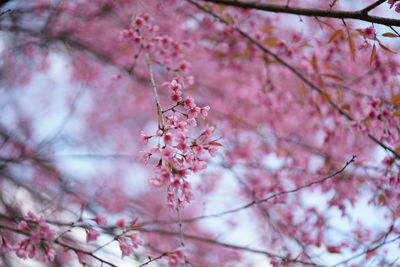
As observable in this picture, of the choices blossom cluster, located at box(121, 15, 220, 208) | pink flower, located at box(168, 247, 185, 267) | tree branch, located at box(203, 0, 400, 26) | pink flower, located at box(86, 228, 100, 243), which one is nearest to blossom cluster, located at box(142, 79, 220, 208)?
blossom cluster, located at box(121, 15, 220, 208)

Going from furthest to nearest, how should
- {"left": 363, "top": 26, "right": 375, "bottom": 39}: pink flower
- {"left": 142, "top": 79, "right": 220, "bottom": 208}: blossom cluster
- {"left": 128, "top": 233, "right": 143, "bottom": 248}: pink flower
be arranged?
{"left": 363, "top": 26, "right": 375, "bottom": 39}: pink flower → {"left": 128, "top": 233, "right": 143, "bottom": 248}: pink flower → {"left": 142, "top": 79, "right": 220, "bottom": 208}: blossom cluster

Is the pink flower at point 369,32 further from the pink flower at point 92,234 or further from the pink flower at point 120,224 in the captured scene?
the pink flower at point 92,234

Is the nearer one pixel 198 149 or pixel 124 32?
pixel 198 149

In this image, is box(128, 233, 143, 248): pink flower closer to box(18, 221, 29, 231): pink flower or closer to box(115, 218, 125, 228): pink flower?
box(115, 218, 125, 228): pink flower

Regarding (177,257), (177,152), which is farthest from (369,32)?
(177,257)

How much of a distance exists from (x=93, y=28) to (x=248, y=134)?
2.57 metres

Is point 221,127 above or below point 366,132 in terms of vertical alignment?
above

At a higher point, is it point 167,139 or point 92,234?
point 167,139

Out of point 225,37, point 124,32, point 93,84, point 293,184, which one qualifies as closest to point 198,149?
point 124,32

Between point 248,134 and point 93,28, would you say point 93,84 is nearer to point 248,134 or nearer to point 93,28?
point 93,28

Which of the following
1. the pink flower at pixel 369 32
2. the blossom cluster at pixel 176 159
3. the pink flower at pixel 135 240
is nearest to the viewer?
the blossom cluster at pixel 176 159

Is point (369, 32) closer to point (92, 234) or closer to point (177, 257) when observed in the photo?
point (177, 257)

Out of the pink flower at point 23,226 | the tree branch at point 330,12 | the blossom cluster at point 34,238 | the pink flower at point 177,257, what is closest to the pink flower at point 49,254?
the blossom cluster at point 34,238

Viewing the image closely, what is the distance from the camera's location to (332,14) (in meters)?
2.15
